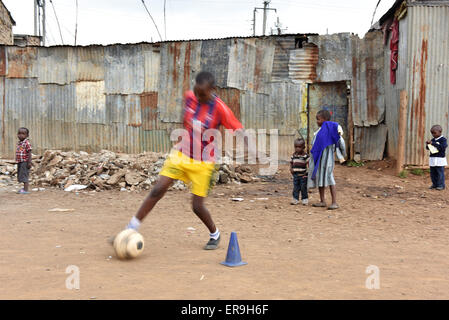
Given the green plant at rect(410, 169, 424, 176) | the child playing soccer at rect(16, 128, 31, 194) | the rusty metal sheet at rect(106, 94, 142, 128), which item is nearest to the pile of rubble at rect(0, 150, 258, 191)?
the child playing soccer at rect(16, 128, 31, 194)

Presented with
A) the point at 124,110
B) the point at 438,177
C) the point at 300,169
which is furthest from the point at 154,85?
the point at 438,177

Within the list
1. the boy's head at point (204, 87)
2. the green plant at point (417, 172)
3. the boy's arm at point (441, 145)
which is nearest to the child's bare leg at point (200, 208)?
the boy's head at point (204, 87)

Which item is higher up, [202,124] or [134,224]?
[202,124]

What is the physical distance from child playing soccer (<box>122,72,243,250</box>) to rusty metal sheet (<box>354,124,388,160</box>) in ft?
28.3

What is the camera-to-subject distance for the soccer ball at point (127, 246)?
367 cm

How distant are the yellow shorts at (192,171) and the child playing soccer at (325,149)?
10.1ft

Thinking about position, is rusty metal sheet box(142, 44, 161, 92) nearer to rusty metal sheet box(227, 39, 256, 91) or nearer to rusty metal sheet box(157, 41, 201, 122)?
rusty metal sheet box(157, 41, 201, 122)

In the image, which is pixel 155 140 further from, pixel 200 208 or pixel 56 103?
pixel 200 208

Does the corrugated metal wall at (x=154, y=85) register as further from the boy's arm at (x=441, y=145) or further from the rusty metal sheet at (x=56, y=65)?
the boy's arm at (x=441, y=145)

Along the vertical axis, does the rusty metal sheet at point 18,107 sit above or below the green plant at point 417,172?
above

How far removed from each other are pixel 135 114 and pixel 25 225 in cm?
804

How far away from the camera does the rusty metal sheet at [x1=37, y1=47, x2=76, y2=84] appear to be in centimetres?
1346

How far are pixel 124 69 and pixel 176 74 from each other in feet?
5.56

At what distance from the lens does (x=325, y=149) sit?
6738 mm
